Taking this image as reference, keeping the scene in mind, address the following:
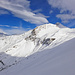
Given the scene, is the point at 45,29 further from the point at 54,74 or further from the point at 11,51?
the point at 54,74

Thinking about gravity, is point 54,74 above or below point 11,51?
below

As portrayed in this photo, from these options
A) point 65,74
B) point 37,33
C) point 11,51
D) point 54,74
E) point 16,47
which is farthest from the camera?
point 37,33

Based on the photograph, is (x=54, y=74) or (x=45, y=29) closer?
(x=54, y=74)

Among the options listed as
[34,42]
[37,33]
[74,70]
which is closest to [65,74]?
[74,70]

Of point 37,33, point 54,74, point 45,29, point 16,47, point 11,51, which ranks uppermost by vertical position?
point 45,29

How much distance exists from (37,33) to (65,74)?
43.5 m

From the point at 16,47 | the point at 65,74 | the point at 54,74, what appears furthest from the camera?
the point at 16,47

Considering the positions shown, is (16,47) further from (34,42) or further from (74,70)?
(74,70)

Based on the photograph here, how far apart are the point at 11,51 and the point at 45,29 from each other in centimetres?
2796

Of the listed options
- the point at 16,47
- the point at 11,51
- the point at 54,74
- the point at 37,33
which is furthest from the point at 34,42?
the point at 54,74

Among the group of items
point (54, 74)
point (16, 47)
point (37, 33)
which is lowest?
point (54, 74)

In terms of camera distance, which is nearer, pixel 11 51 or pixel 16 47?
pixel 11 51

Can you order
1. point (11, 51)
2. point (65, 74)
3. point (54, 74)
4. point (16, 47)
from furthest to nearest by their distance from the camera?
point (16, 47)
point (11, 51)
point (54, 74)
point (65, 74)

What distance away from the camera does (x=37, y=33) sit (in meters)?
45.7
